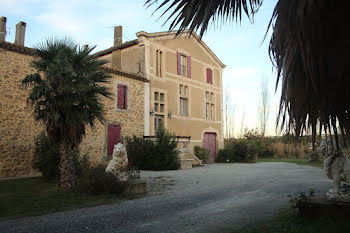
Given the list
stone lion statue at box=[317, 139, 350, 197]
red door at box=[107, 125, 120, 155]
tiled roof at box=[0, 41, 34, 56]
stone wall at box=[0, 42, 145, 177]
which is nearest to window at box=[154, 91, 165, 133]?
red door at box=[107, 125, 120, 155]

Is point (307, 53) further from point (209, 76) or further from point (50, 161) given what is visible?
point (209, 76)

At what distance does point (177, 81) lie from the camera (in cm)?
1928

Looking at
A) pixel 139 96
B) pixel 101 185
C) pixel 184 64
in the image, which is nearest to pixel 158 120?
pixel 139 96

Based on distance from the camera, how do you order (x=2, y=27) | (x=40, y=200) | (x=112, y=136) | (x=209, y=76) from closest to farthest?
(x=40, y=200) → (x=2, y=27) → (x=112, y=136) → (x=209, y=76)

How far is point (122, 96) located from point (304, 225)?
1290 cm

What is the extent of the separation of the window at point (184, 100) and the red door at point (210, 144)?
2.75 meters

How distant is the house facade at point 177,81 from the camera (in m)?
17.4

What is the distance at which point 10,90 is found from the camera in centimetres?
1130

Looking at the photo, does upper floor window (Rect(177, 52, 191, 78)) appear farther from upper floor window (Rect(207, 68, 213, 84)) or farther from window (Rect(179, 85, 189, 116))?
upper floor window (Rect(207, 68, 213, 84))

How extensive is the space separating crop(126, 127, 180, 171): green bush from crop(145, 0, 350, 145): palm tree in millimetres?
11586

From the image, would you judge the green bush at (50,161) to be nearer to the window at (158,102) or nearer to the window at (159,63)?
the window at (158,102)

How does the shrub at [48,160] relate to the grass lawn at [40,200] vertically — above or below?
above

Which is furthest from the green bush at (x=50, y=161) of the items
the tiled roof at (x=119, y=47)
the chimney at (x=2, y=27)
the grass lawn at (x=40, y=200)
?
the tiled roof at (x=119, y=47)

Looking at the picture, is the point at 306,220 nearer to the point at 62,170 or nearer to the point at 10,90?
the point at 62,170
